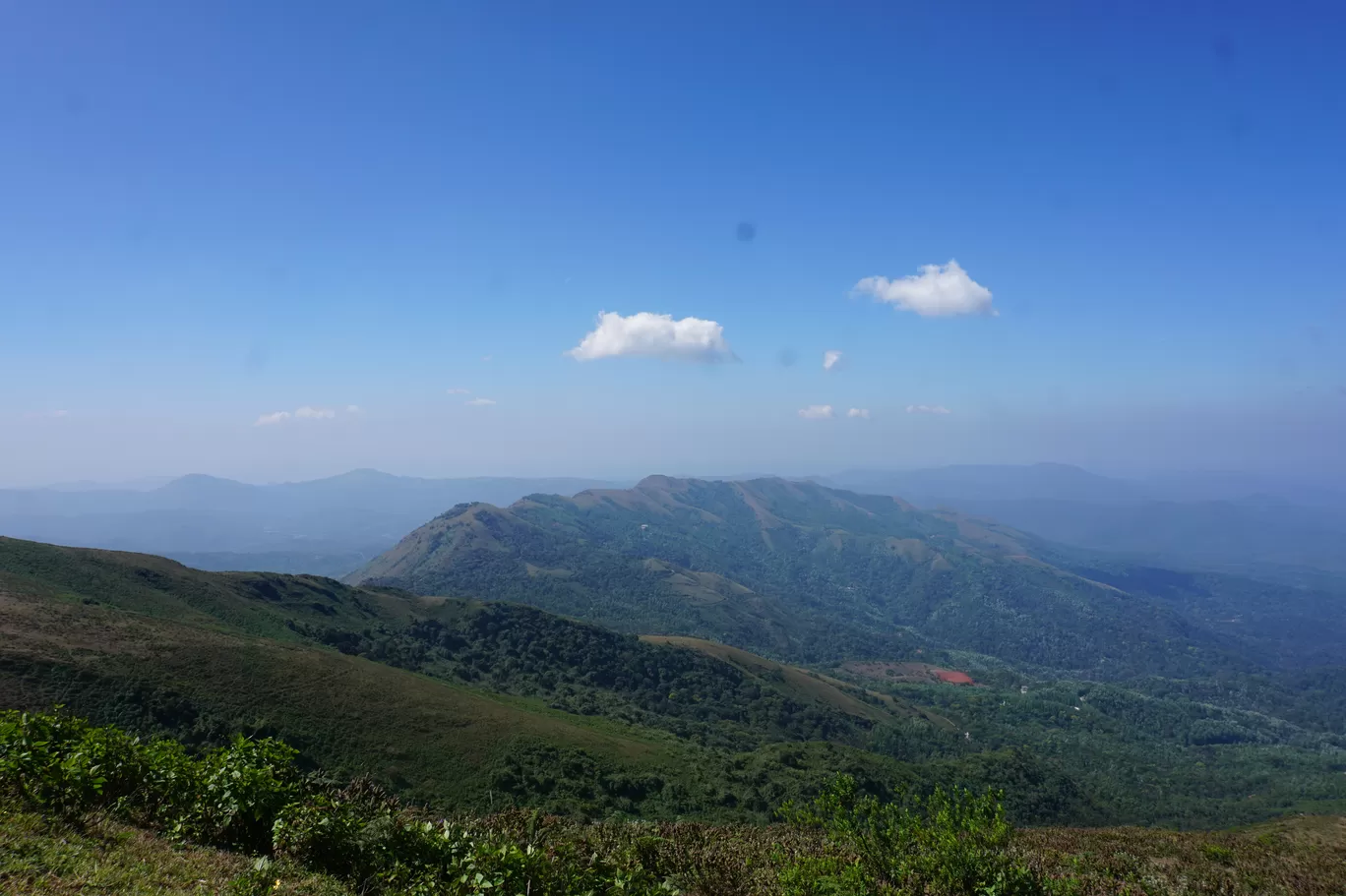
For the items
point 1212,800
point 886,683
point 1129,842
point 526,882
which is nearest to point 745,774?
point 1129,842

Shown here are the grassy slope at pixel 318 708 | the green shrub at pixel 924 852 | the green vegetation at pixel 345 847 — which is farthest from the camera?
the grassy slope at pixel 318 708

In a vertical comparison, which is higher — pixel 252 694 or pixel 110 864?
pixel 110 864

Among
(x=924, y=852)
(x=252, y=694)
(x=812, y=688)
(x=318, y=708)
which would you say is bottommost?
(x=812, y=688)

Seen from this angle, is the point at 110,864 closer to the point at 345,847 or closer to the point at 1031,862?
the point at 345,847

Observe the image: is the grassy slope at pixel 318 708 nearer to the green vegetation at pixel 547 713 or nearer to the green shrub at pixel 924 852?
the green vegetation at pixel 547 713

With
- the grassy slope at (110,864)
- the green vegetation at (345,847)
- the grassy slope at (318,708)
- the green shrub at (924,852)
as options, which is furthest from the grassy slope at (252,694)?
the grassy slope at (110,864)

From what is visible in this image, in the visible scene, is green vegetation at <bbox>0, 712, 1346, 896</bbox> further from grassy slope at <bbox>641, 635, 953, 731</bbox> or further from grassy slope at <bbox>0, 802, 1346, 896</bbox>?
grassy slope at <bbox>641, 635, 953, 731</bbox>

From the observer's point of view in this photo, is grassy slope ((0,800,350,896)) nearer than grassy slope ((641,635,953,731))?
Yes

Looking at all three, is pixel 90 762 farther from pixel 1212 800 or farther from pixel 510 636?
pixel 1212 800

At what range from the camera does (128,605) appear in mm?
67000

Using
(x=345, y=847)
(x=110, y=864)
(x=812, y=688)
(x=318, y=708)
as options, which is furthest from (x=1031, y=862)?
(x=812, y=688)

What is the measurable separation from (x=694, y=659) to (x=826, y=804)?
4704 inches

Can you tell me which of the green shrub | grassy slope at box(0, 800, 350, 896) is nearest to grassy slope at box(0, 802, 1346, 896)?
grassy slope at box(0, 800, 350, 896)

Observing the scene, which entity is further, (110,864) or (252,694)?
(252,694)
